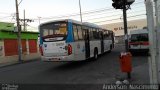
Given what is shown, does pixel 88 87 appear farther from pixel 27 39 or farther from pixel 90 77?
pixel 27 39

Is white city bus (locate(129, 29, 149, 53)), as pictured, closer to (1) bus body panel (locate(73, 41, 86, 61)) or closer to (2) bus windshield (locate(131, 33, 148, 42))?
(2) bus windshield (locate(131, 33, 148, 42))

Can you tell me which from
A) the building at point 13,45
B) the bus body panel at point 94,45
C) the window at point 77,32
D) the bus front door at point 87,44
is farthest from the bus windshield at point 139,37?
the building at point 13,45

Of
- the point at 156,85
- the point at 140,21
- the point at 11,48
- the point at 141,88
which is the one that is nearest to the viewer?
the point at 156,85

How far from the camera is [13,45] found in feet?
106

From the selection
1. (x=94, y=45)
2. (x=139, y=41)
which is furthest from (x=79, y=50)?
(x=139, y=41)

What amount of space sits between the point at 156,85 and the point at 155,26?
5.83ft

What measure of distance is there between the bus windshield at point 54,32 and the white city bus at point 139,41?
10026 mm

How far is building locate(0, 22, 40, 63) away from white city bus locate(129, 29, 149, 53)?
14225 millimetres

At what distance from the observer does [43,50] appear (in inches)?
664

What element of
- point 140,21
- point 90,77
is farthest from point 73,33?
point 140,21

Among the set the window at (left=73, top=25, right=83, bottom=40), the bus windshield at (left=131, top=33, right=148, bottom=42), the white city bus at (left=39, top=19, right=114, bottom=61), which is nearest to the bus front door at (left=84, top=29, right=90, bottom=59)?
the white city bus at (left=39, top=19, right=114, bottom=61)

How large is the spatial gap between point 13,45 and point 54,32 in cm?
1698

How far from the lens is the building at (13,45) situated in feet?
98.5

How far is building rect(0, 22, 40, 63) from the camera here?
1182 inches
